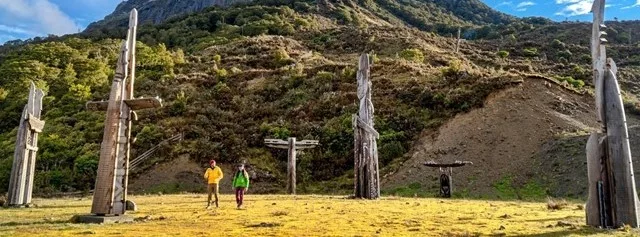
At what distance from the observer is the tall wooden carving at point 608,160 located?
10266mm

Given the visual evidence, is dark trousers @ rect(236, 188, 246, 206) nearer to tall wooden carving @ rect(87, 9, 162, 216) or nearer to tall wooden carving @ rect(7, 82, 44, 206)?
tall wooden carving @ rect(87, 9, 162, 216)

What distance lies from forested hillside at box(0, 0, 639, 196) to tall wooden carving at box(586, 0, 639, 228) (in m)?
17.9

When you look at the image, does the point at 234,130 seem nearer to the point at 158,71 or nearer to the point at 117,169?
the point at 158,71

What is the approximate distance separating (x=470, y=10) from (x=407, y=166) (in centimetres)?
9897

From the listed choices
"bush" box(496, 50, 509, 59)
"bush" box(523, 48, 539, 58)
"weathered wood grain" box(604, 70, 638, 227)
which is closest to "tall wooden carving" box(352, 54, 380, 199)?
"weathered wood grain" box(604, 70, 638, 227)

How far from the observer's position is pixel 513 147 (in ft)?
93.1

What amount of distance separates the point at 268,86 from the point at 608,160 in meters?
34.6

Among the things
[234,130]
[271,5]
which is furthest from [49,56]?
[271,5]

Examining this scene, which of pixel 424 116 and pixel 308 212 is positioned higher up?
pixel 424 116

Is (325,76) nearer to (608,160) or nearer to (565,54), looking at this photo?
(565,54)

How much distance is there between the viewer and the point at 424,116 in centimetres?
3453

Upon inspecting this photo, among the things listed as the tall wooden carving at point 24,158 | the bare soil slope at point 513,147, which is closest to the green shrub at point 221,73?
the bare soil slope at point 513,147

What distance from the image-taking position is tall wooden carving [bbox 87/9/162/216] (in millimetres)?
11594

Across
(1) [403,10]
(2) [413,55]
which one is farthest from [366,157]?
(1) [403,10]
